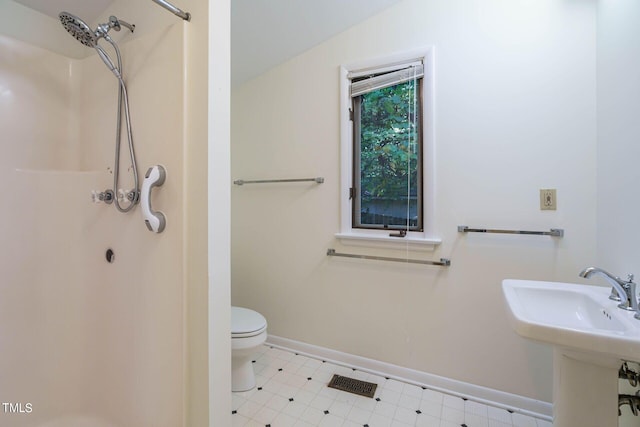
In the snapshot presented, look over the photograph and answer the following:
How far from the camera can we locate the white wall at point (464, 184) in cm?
139

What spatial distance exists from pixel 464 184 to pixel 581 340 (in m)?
0.98

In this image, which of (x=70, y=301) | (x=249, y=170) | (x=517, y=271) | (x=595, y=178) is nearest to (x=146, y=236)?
(x=70, y=301)

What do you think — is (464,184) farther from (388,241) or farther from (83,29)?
(83,29)

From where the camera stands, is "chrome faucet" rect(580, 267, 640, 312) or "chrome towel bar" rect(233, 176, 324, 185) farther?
"chrome towel bar" rect(233, 176, 324, 185)

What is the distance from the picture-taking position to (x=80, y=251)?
1.41 metres

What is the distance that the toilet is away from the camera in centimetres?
157

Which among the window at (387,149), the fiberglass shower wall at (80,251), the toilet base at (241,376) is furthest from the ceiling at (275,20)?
the toilet base at (241,376)

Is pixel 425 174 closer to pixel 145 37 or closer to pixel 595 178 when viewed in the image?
pixel 595 178

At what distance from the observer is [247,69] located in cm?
215

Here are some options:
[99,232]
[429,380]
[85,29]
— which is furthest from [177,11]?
[429,380]

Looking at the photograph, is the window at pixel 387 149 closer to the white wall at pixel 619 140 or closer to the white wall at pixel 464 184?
the white wall at pixel 464 184

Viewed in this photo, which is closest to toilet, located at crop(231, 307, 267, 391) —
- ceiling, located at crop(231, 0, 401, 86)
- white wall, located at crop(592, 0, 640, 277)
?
white wall, located at crop(592, 0, 640, 277)

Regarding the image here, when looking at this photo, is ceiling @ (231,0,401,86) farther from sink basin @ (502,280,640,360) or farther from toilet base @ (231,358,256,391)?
toilet base @ (231,358,256,391)

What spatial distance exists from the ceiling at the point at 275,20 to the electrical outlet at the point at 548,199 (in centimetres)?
139
